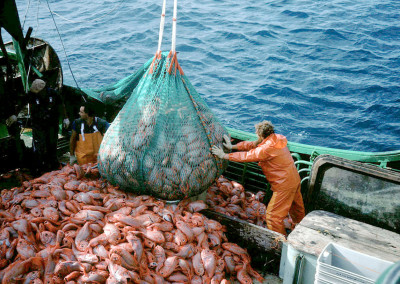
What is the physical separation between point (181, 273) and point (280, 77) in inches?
433

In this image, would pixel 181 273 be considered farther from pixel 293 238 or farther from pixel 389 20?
pixel 389 20

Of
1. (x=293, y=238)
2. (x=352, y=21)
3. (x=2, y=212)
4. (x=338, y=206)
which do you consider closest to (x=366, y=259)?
(x=293, y=238)

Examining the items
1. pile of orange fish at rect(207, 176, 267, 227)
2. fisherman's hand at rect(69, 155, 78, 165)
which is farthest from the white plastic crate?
fisherman's hand at rect(69, 155, 78, 165)

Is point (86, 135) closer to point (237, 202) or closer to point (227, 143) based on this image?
point (227, 143)

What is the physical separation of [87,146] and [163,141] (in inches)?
86.0

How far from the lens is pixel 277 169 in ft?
16.1

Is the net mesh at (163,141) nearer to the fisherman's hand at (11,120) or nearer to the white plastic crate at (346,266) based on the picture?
the white plastic crate at (346,266)

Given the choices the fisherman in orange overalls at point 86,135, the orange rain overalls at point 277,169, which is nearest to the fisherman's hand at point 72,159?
the fisherman in orange overalls at point 86,135

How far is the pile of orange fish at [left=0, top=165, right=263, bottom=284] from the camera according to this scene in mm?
3424

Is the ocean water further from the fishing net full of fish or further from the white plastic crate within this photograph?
the white plastic crate

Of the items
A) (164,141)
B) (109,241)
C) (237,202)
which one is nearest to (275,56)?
(237,202)

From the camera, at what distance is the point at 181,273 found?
12.1 feet

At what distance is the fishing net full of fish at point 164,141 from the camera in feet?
14.0

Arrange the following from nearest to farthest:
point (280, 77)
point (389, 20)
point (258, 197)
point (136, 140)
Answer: point (136, 140)
point (258, 197)
point (280, 77)
point (389, 20)
